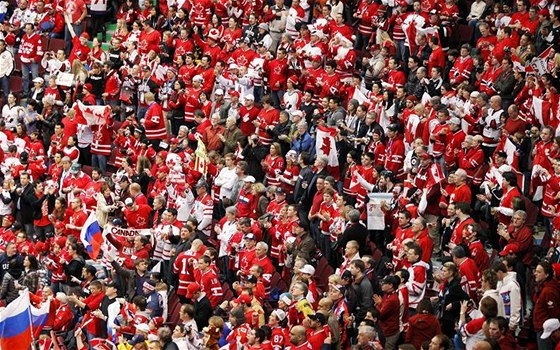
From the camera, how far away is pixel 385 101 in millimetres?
19734

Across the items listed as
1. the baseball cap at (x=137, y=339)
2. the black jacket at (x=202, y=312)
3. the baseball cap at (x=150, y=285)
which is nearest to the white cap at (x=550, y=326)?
the black jacket at (x=202, y=312)

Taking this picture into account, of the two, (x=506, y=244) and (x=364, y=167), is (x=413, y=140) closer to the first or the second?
(x=364, y=167)

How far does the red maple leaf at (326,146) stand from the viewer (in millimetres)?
19250

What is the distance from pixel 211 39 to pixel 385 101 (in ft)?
15.0

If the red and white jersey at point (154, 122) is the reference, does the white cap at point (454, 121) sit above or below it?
above

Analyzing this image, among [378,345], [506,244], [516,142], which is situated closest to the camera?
[378,345]

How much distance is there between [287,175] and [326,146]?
668 millimetres

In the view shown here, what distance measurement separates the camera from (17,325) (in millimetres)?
16516

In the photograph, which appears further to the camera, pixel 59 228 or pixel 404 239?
pixel 59 228

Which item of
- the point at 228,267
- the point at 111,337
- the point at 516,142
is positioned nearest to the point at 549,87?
the point at 516,142

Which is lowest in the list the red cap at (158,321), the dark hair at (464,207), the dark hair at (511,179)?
the red cap at (158,321)

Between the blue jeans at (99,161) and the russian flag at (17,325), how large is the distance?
17.8 feet

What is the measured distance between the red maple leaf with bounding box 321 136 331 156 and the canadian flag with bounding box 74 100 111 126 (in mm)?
4025

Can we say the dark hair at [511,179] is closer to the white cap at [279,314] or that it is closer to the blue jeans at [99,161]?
the white cap at [279,314]
